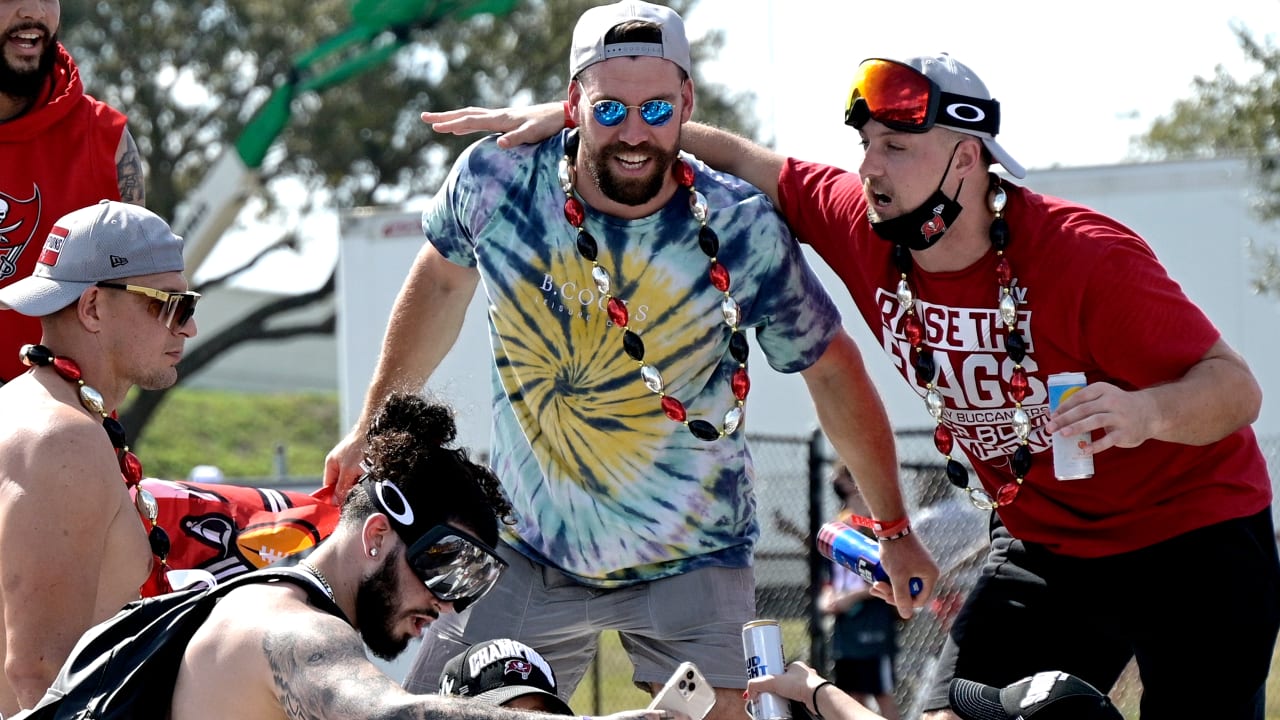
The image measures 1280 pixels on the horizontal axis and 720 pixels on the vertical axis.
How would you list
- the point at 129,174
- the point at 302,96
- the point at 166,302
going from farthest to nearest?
the point at 302,96, the point at 129,174, the point at 166,302

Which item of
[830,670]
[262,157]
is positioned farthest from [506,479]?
[262,157]

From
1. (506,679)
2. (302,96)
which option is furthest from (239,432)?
(506,679)

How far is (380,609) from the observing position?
3.46m

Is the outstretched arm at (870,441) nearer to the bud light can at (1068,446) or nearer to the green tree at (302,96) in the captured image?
the bud light can at (1068,446)

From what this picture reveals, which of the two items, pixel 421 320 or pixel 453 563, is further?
pixel 421 320

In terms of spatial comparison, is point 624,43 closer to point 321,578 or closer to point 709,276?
point 709,276

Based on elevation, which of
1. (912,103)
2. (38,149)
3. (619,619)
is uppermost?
(912,103)

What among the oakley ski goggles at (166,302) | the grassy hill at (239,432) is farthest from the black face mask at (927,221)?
the grassy hill at (239,432)

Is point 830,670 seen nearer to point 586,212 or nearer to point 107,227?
point 586,212

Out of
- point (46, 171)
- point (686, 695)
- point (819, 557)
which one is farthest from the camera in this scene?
point (819, 557)

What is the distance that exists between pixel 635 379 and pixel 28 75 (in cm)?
228

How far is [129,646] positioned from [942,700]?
7.89ft

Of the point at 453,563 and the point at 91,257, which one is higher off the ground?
the point at 91,257

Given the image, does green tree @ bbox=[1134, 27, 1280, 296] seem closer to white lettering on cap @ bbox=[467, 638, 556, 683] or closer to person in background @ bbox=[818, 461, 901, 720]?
person in background @ bbox=[818, 461, 901, 720]
